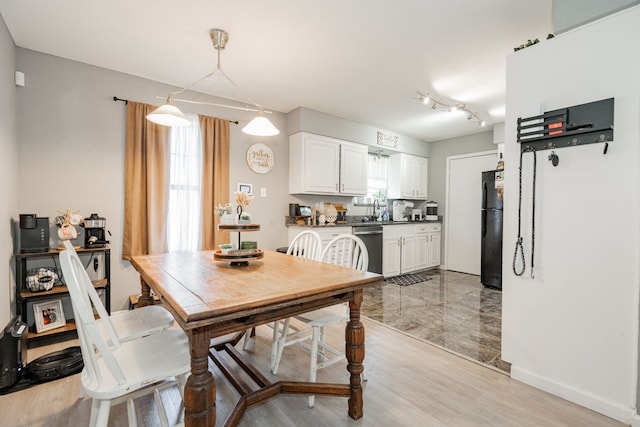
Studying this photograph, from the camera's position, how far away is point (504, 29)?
233cm

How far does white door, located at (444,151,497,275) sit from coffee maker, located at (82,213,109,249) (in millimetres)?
5456

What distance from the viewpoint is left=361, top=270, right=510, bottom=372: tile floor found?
8.25 feet

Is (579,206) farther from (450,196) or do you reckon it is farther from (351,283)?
(450,196)

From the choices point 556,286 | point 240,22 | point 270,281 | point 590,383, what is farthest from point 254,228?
point 590,383

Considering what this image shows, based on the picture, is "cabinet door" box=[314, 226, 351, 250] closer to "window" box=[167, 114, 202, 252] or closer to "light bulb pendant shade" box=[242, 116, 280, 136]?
"window" box=[167, 114, 202, 252]

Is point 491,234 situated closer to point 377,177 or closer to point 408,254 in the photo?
point 408,254

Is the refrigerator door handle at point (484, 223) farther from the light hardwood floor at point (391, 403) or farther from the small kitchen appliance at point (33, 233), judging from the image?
the small kitchen appliance at point (33, 233)

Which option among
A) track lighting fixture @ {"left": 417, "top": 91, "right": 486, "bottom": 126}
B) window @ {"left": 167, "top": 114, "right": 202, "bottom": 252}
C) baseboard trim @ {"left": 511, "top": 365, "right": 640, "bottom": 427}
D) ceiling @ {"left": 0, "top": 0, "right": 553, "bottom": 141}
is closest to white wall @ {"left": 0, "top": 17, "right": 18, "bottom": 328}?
ceiling @ {"left": 0, "top": 0, "right": 553, "bottom": 141}

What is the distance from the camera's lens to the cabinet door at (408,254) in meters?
5.12

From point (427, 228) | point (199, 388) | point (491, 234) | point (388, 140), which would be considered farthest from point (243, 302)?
point (427, 228)

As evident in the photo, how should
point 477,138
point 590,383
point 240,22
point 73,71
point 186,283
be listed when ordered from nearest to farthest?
point 186,283 → point 590,383 → point 240,22 → point 73,71 → point 477,138

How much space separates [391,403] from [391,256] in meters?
3.27

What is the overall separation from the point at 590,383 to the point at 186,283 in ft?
7.65

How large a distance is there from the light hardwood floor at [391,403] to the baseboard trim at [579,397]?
0.04 metres
